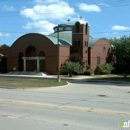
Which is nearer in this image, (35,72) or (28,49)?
(35,72)

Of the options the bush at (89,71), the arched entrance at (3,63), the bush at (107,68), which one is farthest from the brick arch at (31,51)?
the bush at (107,68)

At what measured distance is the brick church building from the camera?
2291 inches

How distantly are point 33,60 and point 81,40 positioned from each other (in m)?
12.6

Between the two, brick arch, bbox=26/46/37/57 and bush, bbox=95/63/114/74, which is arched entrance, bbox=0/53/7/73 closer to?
brick arch, bbox=26/46/37/57

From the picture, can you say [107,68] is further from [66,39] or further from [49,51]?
[49,51]

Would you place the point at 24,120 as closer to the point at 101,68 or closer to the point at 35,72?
the point at 35,72

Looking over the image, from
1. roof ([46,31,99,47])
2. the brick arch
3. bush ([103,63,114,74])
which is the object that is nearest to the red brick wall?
roof ([46,31,99,47])

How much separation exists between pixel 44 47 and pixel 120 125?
174 feet

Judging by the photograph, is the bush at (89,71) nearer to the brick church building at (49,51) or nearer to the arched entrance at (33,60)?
the brick church building at (49,51)

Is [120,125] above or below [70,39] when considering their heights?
below

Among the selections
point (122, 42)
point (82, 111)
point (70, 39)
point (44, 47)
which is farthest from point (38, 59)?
point (82, 111)

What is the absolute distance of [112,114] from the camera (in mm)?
9109

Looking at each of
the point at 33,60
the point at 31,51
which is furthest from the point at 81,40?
the point at 31,51

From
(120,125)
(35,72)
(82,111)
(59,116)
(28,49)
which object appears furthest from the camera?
(28,49)
